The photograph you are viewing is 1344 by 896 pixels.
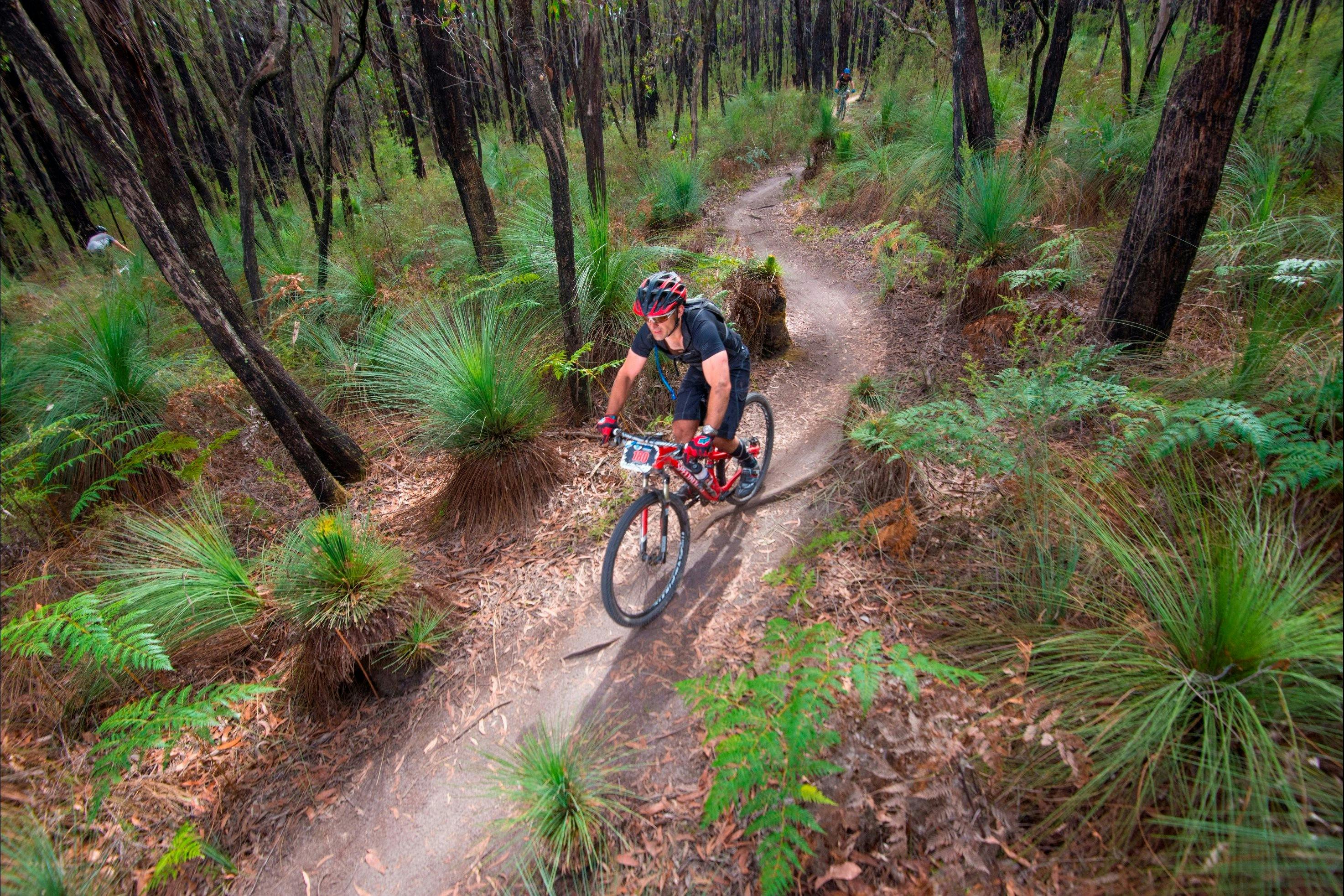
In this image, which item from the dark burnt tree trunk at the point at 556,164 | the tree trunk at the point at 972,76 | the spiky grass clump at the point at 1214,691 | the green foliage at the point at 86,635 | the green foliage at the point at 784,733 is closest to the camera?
the spiky grass clump at the point at 1214,691

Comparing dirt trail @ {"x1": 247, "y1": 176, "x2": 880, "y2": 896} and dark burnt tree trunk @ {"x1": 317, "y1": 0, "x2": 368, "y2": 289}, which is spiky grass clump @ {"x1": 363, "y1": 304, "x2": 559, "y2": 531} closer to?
dirt trail @ {"x1": 247, "y1": 176, "x2": 880, "y2": 896}

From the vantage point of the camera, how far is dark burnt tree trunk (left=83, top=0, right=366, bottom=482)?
402cm

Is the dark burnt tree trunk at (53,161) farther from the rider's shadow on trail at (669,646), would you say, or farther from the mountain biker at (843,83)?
the mountain biker at (843,83)

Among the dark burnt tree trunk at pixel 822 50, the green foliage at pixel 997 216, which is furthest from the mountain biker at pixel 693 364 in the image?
the dark burnt tree trunk at pixel 822 50

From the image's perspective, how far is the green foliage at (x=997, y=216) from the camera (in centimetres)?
573

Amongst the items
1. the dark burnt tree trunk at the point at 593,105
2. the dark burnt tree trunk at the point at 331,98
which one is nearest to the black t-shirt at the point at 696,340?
the dark burnt tree trunk at the point at 593,105

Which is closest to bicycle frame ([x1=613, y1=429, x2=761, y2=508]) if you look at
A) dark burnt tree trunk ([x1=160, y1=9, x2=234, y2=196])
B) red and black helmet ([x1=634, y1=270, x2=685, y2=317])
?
red and black helmet ([x1=634, y1=270, x2=685, y2=317])

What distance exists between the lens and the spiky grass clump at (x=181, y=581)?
3377mm

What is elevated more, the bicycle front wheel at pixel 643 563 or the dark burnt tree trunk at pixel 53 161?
the dark burnt tree trunk at pixel 53 161

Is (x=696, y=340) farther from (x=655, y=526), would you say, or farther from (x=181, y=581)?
(x=181, y=581)

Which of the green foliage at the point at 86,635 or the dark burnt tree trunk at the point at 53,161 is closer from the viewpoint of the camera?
the green foliage at the point at 86,635

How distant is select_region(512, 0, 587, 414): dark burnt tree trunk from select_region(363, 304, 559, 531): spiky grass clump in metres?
0.55

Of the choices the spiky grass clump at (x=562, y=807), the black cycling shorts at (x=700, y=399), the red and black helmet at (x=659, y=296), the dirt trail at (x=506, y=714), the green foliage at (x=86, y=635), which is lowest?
the dirt trail at (x=506, y=714)

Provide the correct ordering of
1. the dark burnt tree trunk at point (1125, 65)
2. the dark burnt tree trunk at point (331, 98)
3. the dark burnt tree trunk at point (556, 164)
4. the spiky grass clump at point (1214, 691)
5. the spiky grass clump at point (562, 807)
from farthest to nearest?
the dark burnt tree trunk at point (1125, 65), the dark burnt tree trunk at point (331, 98), the dark burnt tree trunk at point (556, 164), the spiky grass clump at point (562, 807), the spiky grass clump at point (1214, 691)
